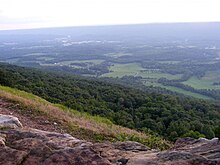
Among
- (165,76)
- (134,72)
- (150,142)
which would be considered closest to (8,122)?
(150,142)

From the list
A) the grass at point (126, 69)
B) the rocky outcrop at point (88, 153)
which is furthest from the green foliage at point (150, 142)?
the grass at point (126, 69)

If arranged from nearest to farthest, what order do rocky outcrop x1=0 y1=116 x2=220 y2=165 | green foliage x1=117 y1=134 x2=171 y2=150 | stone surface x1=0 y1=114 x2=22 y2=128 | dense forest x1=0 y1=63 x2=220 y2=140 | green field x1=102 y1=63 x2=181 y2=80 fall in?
rocky outcrop x1=0 y1=116 x2=220 y2=165 < stone surface x1=0 y1=114 x2=22 y2=128 < green foliage x1=117 y1=134 x2=171 y2=150 < dense forest x1=0 y1=63 x2=220 y2=140 < green field x1=102 y1=63 x2=181 y2=80

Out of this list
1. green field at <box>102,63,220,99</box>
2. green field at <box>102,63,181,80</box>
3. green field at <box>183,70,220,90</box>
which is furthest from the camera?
green field at <box>102,63,181,80</box>

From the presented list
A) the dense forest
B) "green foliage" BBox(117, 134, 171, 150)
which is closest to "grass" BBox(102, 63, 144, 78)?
the dense forest

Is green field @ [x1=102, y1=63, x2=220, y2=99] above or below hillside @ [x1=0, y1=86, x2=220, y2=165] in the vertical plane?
below

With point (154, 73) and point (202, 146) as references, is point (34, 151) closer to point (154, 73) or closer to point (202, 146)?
point (202, 146)

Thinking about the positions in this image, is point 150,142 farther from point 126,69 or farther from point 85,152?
point 126,69

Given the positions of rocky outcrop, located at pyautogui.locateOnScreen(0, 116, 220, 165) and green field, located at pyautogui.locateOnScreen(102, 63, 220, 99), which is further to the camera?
green field, located at pyautogui.locateOnScreen(102, 63, 220, 99)

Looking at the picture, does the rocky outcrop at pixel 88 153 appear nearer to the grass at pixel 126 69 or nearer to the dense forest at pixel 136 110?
the dense forest at pixel 136 110

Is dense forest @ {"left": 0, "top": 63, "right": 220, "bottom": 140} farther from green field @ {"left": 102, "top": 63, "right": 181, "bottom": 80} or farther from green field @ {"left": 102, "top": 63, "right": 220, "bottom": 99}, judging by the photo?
green field @ {"left": 102, "top": 63, "right": 181, "bottom": 80}

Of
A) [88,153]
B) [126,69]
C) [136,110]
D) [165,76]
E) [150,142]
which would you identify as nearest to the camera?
[88,153]
